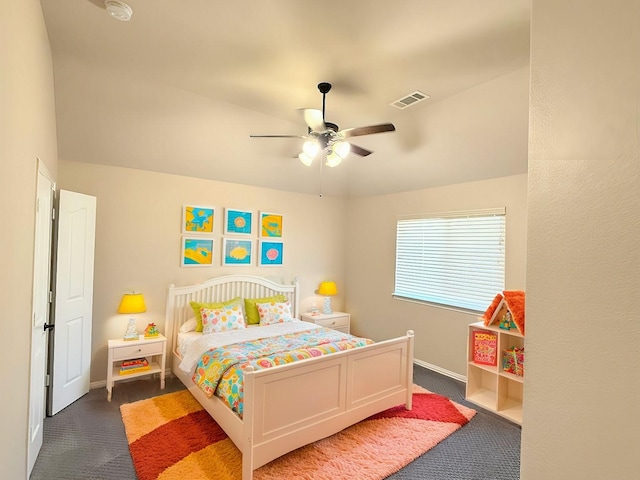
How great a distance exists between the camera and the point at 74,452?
254 centimetres

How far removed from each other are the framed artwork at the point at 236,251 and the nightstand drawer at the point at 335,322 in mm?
1435

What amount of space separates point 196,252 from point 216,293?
61 cm

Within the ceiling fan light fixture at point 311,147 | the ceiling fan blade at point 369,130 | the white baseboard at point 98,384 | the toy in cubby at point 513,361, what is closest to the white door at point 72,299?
the white baseboard at point 98,384

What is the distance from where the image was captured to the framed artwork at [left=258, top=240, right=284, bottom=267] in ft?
16.0

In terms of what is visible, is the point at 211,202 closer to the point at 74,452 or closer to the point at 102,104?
the point at 102,104

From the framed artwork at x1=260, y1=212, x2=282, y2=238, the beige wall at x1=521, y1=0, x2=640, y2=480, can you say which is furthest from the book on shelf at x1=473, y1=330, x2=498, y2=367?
the framed artwork at x1=260, y1=212, x2=282, y2=238

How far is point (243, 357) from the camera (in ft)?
9.59

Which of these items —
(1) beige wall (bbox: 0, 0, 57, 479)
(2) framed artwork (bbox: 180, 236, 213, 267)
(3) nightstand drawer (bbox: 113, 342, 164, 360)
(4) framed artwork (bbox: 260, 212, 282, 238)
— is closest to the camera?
(1) beige wall (bbox: 0, 0, 57, 479)

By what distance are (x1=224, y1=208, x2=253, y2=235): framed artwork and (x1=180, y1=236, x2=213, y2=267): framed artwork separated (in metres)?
0.31

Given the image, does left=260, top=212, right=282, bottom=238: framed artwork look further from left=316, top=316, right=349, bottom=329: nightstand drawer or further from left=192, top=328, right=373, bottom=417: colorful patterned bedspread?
left=192, top=328, right=373, bottom=417: colorful patterned bedspread

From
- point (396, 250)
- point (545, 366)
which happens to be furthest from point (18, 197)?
point (396, 250)

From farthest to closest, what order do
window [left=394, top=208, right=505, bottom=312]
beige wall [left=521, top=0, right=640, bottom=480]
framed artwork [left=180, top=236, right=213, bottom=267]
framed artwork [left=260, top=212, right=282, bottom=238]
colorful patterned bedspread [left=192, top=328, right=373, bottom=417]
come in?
framed artwork [left=260, top=212, right=282, bottom=238] → framed artwork [left=180, top=236, right=213, bottom=267] → window [left=394, top=208, right=505, bottom=312] → colorful patterned bedspread [left=192, top=328, right=373, bottom=417] → beige wall [left=521, top=0, right=640, bottom=480]

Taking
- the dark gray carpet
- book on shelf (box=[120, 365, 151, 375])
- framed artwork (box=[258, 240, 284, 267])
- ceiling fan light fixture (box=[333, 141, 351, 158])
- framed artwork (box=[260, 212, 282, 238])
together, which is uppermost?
ceiling fan light fixture (box=[333, 141, 351, 158])

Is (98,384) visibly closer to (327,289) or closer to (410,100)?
(327,289)
